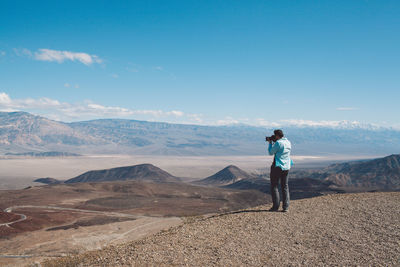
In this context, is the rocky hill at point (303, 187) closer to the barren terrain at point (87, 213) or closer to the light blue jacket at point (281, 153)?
the barren terrain at point (87, 213)

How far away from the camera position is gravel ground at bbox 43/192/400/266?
6.71 metres

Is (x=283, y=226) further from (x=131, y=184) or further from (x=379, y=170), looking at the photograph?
(x=379, y=170)

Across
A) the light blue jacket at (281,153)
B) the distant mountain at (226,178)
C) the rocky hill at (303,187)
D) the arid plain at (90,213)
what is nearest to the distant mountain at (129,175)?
the distant mountain at (226,178)

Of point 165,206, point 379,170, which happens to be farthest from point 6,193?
point 379,170

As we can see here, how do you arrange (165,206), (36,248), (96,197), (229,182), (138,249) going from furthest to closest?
(229,182) → (96,197) → (165,206) → (36,248) → (138,249)

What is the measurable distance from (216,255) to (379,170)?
137902 mm

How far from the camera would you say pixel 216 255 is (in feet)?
23.0

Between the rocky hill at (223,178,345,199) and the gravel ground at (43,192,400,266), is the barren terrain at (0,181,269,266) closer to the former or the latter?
the rocky hill at (223,178,345,199)

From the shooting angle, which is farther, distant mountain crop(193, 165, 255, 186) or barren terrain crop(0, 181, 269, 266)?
distant mountain crop(193, 165, 255, 186)

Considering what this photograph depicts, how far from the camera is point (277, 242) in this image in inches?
300

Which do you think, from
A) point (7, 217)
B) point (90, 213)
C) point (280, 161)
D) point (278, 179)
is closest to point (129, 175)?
point (90, 213)

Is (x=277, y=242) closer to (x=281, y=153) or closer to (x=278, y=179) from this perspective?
(x=278, y=179)

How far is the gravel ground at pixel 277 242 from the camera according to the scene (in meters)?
6.71

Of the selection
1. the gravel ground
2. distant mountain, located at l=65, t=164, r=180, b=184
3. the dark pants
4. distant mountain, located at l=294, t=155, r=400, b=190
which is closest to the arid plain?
the gravel ground
